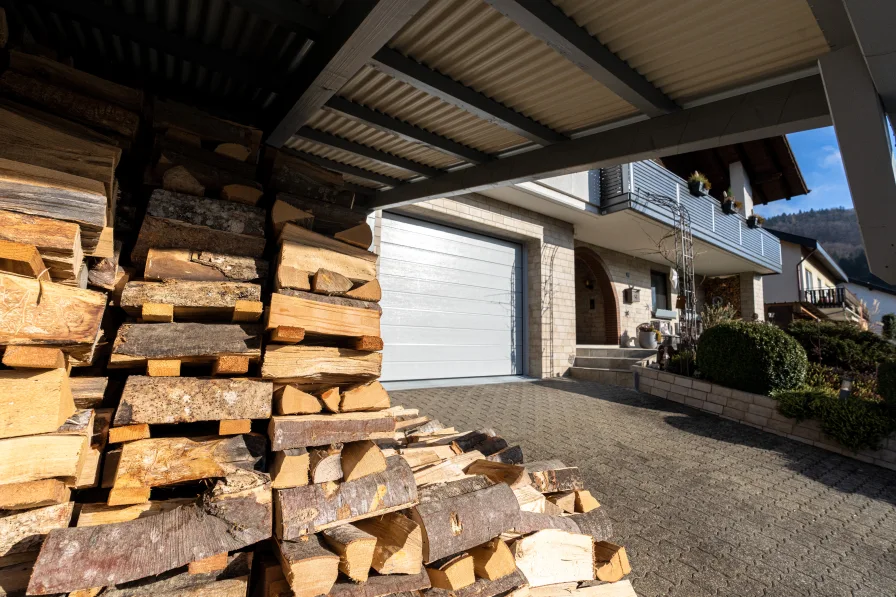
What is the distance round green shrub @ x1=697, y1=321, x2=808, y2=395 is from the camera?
21.0 ft

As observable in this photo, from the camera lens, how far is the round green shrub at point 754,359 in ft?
21.0

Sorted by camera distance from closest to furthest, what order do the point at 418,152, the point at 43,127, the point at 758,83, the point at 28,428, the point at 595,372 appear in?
the point at 28,428 → the point at 43,127 → the point at 758,83 → the point at 418,152 → the point at 595,372

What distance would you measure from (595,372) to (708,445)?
463cm

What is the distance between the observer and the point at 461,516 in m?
2.08

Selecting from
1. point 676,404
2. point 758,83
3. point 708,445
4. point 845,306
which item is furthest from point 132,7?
point 845,306

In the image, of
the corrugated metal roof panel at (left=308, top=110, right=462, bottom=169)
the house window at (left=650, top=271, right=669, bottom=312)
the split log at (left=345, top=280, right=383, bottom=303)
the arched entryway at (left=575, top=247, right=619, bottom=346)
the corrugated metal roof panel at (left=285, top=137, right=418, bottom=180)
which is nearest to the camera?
the split log at (left=345, top=280, right=383, bottom=303)

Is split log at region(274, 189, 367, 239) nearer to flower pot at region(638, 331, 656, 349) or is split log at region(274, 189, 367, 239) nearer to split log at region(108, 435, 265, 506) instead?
split log at region(108, 435, 265, 506)

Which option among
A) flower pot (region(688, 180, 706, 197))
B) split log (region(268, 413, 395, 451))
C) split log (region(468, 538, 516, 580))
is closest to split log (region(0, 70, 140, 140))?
split log (region(268, 413, 395, 451))

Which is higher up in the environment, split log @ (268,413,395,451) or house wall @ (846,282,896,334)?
house wall @ (846,282,896,334)

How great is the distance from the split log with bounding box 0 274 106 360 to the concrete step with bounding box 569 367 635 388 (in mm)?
8992

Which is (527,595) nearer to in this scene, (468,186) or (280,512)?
(280,512)

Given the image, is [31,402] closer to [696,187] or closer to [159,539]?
[159,539]

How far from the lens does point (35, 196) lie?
1680mm

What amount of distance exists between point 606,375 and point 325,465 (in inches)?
342
